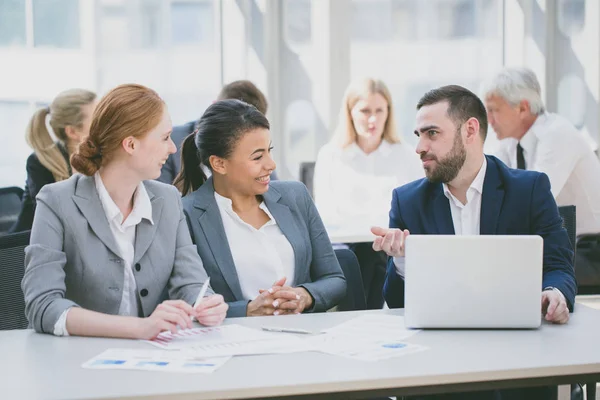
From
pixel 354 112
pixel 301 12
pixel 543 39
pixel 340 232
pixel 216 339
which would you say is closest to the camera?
pixel 216 339

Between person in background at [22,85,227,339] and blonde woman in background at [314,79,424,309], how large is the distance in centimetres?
232

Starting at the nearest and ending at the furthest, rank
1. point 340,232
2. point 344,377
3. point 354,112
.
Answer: point 344,377
point 340,232
point 354,112

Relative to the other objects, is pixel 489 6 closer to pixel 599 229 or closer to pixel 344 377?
pixel 599 229

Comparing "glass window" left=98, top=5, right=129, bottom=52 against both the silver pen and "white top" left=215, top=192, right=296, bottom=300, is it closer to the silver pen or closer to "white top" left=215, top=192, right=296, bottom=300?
"white top" left=215, top=192, right=296, bottom=300

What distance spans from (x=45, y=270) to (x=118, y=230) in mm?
256

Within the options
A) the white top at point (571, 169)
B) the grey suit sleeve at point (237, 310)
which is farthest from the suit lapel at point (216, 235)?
the white top at point (571, 169)

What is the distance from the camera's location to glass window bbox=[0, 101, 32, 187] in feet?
17.6

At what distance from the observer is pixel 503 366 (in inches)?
78.5

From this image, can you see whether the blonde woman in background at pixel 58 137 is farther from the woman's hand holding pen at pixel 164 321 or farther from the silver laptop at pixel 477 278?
the silver laptop at pixel 477 278

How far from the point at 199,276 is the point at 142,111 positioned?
0.52m

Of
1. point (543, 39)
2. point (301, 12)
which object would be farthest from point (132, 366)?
point (543, 39)

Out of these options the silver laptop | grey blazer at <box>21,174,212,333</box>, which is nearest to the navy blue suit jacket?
the silver laptop

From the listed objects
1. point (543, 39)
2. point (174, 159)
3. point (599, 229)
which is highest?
point (543, 39)

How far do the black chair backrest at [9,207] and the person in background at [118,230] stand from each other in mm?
2118
